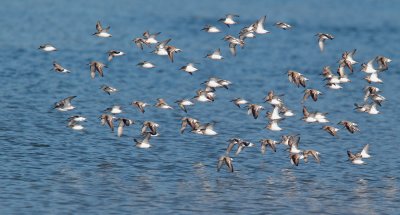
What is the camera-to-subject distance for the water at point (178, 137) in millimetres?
38750

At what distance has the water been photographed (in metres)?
38.8

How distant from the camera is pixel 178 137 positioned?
5047 cm

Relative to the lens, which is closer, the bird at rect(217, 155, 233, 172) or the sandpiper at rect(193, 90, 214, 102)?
the bird at rect(217, 155, 233, 172)

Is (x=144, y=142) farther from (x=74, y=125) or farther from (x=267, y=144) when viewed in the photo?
(x=267, y=144)

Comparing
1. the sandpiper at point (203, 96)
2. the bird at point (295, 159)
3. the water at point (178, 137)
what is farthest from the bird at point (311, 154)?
the sandpiper at point (203, 96)

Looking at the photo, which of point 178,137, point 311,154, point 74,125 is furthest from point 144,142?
point 311,154

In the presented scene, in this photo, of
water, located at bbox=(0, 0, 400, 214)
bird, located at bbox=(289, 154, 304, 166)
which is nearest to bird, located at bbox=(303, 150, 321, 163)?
water, located at bbox=(0, 0, 400, 214)

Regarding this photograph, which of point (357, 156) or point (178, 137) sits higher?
point (178, 137)

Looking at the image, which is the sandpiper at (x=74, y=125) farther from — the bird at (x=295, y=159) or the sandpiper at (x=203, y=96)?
the bird at (x=295, y=159)

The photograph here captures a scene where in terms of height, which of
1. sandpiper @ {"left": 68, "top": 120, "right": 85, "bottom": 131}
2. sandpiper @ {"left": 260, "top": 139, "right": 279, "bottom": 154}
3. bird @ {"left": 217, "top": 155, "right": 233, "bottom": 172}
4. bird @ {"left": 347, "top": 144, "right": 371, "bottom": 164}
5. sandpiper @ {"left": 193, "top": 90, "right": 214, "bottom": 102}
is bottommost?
bird @ {"left": 217, "top": 155, "right": 233, "bottom": 172}

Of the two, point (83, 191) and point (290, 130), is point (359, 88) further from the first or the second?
point (83, 191)

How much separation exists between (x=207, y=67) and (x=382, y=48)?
21665 millimetres

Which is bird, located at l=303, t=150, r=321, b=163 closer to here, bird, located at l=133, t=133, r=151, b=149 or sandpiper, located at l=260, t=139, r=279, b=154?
sandpiper, located at l=260, t=139, r=279, b=154

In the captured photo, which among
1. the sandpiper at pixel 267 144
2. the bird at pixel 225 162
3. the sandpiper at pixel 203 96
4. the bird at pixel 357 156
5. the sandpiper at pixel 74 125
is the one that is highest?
the sandpiper at pixel 203 96
